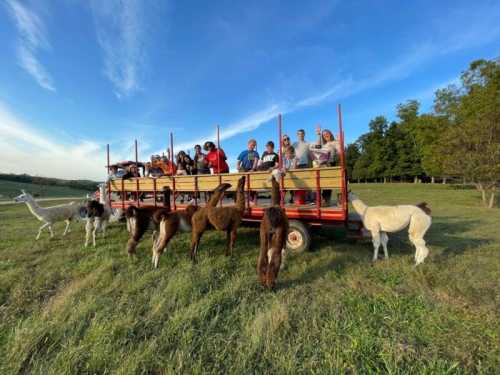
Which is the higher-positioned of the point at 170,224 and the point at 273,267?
the point at 170,224

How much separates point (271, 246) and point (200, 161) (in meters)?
4.84

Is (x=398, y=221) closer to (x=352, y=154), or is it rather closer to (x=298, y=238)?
(x=298, y=238)

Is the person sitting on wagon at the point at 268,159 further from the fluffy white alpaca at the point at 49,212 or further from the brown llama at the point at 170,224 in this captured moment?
the fluffy white alpaca at the point at 49,212

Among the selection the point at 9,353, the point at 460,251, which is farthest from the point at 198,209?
the point at 460,251

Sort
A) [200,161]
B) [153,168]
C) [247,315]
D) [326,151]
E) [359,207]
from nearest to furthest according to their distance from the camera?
[247,315] < [359,207] < [326,151] < [200,161] < [153,168]

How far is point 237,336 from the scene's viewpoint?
249cm

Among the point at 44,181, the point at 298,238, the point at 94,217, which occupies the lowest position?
the point at 298,238

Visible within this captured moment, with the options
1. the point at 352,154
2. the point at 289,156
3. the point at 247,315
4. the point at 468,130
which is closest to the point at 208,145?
the point at 289,156

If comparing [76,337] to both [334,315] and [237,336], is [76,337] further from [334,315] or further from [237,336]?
[334,315]

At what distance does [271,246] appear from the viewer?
347 centimetres

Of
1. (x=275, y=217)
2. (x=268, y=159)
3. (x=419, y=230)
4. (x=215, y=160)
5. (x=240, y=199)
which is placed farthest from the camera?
(x=215, y=160)

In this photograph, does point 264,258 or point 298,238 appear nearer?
point 264,258

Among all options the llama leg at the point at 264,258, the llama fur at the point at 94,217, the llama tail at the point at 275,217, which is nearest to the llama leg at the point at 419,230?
the llama tail at the point at 275,217

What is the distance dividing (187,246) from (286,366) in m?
4.20
